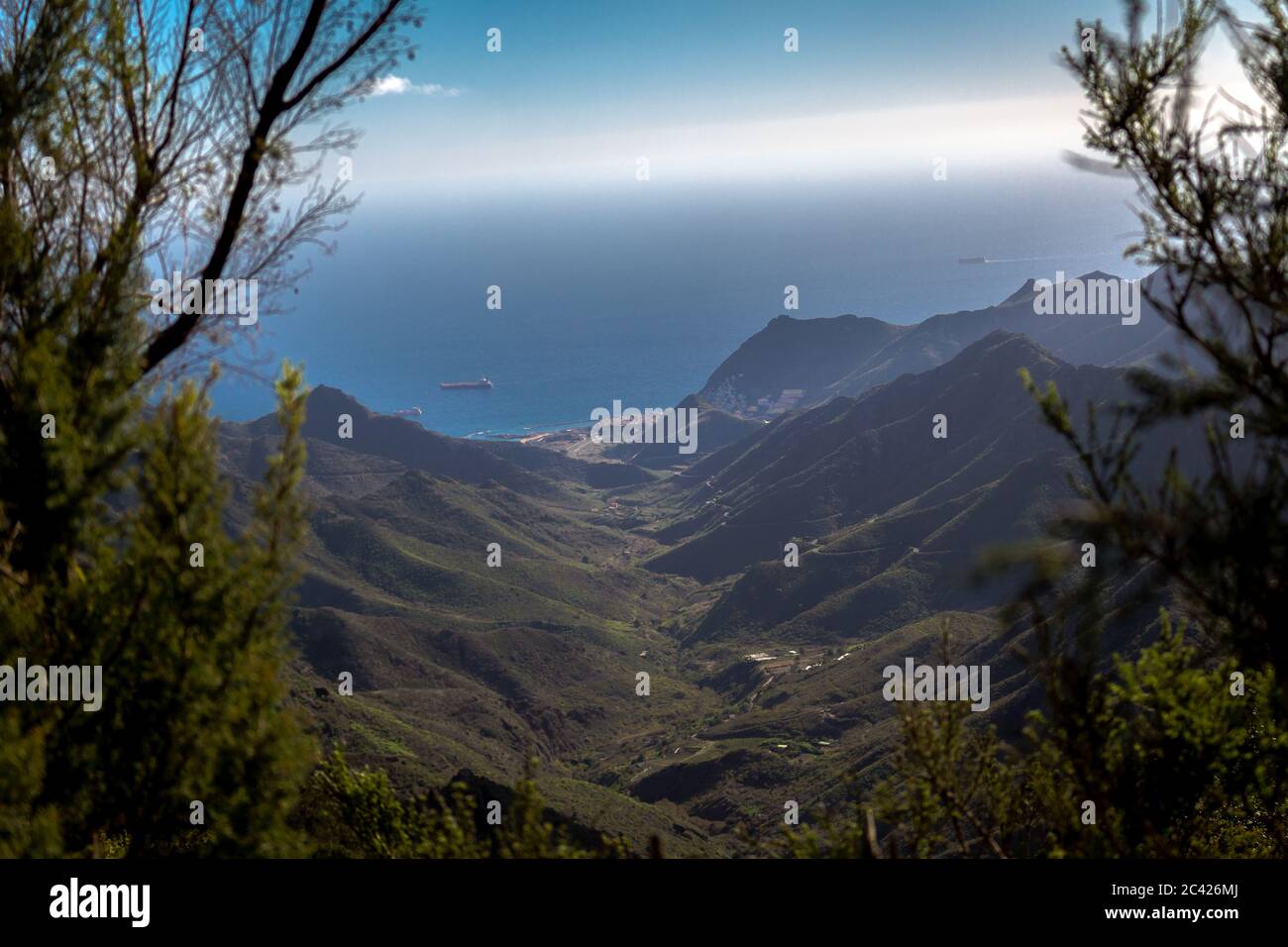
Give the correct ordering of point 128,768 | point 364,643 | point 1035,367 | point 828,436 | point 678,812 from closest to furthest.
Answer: point 128,768
point 678,812
point 364,643
point 1035,367
point 828,436

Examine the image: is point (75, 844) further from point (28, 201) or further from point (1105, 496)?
point (1105, 496)

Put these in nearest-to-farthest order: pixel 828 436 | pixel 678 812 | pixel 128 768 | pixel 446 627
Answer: pixel 128 768
pixel 678 812
pixel 446 627
pixel 828 436

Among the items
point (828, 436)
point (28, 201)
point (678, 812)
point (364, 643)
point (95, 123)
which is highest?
point (828, 436)

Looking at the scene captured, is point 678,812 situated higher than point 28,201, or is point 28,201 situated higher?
point 28,201

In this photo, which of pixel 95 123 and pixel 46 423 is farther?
pixel 95 123

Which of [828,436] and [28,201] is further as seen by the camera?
[828,436]

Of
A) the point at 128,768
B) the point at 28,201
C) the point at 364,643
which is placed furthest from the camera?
the point at 364,643
